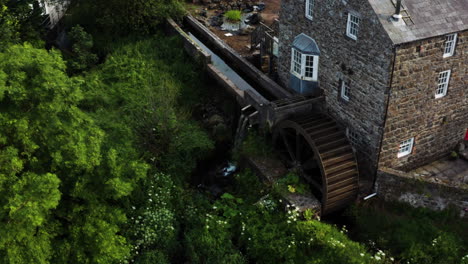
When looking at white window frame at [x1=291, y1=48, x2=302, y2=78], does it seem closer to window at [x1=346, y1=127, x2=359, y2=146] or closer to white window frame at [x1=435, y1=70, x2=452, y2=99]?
window at [x1=346, y1=127, x2=359, y2=146]

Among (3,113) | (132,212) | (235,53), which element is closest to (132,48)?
(235,53)

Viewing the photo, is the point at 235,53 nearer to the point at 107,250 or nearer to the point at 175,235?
the point at 175,235

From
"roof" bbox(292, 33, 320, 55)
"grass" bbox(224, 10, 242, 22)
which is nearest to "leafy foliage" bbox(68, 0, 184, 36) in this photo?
"grass" bbox(224, 10, 242, 22)

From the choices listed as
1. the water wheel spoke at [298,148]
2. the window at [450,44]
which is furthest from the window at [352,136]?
the window at [450,44]

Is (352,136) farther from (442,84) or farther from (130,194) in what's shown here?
(130,194)

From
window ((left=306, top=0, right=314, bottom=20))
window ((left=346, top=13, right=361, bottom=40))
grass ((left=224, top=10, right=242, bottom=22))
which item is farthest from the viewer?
grass ((left=224, top=10, right=242, bottom=22))
